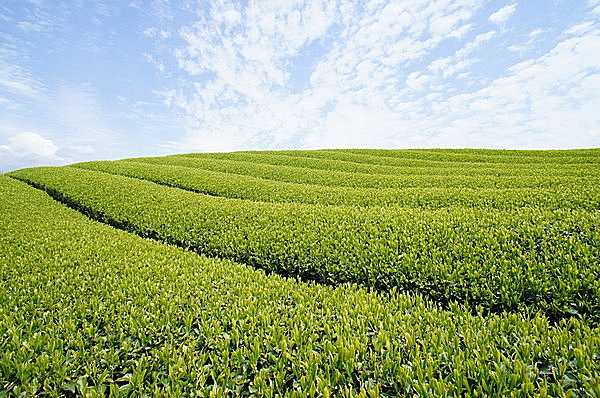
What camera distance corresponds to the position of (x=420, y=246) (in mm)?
7031

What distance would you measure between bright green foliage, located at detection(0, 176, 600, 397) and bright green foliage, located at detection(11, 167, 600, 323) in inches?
26.1

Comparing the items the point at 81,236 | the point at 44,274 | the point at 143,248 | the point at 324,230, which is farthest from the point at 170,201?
the point at 324,230

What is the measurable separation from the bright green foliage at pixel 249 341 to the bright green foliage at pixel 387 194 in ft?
19.8

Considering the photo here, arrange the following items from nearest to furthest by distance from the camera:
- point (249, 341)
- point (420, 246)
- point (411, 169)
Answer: point (249, 341) → point (420, 246) → point (411, 169)

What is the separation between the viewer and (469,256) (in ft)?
20.8

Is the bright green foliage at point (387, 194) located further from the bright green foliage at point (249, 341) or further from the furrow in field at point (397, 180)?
the bright green foliage at point (249, 341)

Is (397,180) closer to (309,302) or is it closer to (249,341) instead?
(309,302)

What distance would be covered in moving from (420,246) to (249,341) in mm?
4838

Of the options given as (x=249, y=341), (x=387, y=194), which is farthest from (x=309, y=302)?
(x=387, y=194)

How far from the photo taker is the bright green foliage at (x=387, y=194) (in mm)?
10279

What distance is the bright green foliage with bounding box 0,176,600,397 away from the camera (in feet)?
10.2

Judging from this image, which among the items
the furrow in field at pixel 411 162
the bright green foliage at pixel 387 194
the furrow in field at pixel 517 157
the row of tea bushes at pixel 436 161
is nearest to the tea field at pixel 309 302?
the bright green foliage at pixel 387 194

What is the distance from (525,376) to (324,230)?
19.4 ft

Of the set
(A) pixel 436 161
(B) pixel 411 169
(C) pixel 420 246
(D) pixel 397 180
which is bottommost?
(C) pixel 420 246
